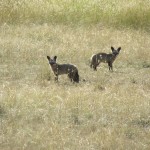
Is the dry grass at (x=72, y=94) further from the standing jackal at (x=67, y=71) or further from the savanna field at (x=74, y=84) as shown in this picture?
the standing jackal at (x=67, y=71)

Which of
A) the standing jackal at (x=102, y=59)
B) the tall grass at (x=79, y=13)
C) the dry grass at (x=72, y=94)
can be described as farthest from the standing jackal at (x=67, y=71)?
the tall grass at (x=79, y=13)

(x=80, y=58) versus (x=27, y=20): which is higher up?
(x=27, y=20)

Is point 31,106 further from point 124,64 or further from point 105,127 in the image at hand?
point 124,64

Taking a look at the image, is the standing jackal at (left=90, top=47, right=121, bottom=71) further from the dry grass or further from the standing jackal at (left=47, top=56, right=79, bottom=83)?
the standing jackal at (left=47, top=56, right=79, bottom=83)

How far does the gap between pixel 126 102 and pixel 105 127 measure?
1106mm

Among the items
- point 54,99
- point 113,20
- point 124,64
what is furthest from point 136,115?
point 113,20

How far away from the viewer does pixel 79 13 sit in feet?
51.9

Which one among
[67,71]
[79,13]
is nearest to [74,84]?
[67,71]

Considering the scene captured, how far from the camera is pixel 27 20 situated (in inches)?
599

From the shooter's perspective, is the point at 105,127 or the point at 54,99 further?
the point at 54,99

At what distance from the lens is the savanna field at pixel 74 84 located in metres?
7.12

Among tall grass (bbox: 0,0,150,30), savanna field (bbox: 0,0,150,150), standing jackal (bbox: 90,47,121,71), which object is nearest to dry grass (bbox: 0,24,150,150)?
savanna field (bbox: 0,0,150,150)

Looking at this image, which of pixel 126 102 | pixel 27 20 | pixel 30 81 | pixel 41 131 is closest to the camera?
pixel 41 131

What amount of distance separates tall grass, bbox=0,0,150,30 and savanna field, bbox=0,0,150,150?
28 millimetres
